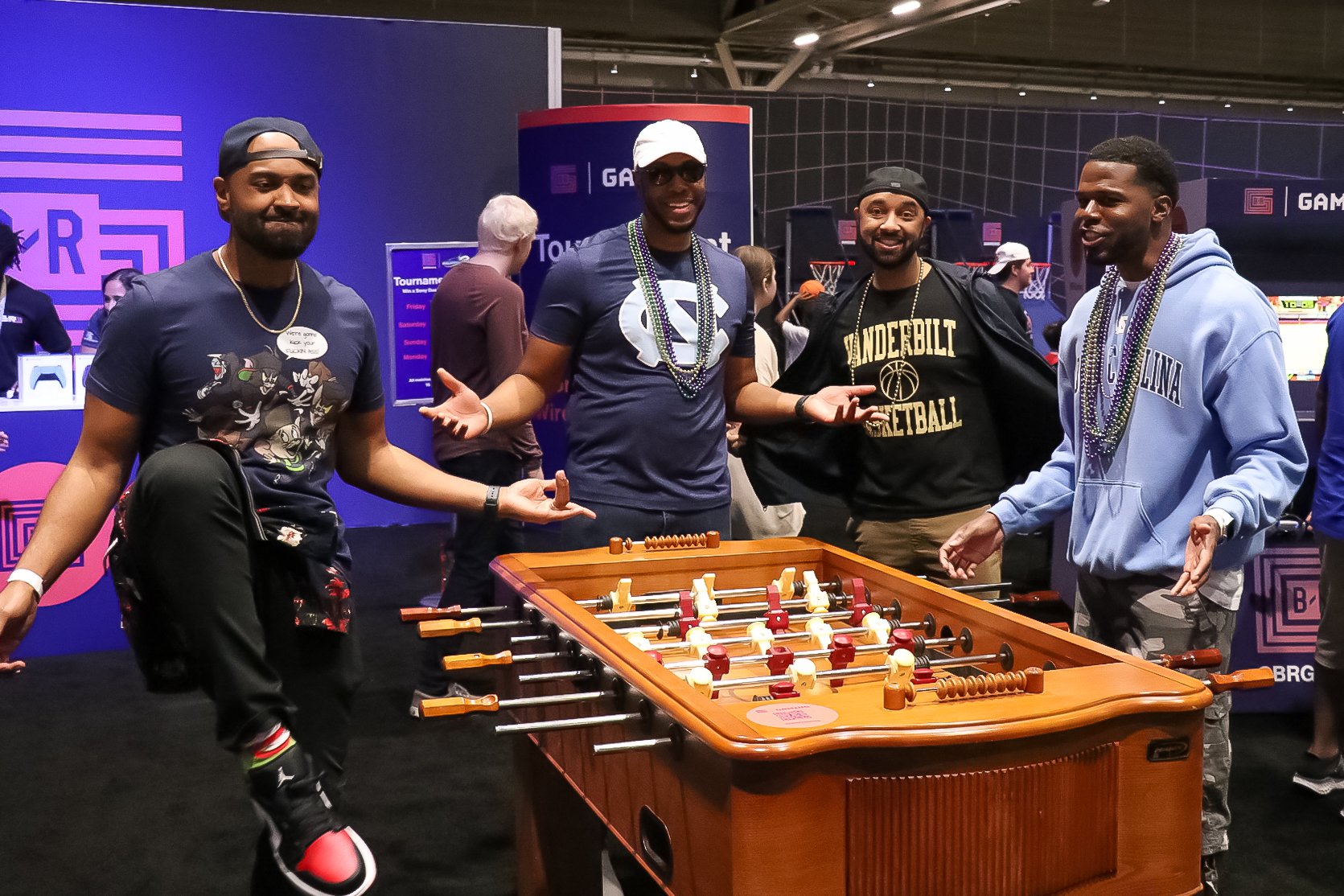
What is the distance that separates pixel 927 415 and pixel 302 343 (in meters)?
1.76

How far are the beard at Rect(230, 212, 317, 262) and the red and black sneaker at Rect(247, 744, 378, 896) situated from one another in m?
0.88

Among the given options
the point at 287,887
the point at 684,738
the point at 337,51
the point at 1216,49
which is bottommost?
the point at 287,887

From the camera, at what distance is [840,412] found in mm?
3268

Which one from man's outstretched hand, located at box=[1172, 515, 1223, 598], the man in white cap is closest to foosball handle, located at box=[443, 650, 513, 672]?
the man in white cap

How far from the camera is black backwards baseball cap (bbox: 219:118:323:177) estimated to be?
2.28m

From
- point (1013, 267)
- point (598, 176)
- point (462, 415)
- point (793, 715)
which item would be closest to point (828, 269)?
point (1013, 267)

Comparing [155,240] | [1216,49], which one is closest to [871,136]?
[1216,49]

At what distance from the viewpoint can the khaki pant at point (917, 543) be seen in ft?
11.2

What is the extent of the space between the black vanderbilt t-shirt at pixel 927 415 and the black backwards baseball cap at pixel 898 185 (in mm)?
262

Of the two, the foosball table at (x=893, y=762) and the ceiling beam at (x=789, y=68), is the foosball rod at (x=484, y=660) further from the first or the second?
the ceiling beam at (x=789, y=68)

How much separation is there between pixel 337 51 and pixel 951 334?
4.17 meters

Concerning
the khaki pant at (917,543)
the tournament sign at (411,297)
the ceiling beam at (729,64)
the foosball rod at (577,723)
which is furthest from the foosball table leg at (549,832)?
the ceiling beam at (729,64)

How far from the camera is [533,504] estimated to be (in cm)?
271

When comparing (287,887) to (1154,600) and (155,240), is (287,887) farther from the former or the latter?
(155,240)
